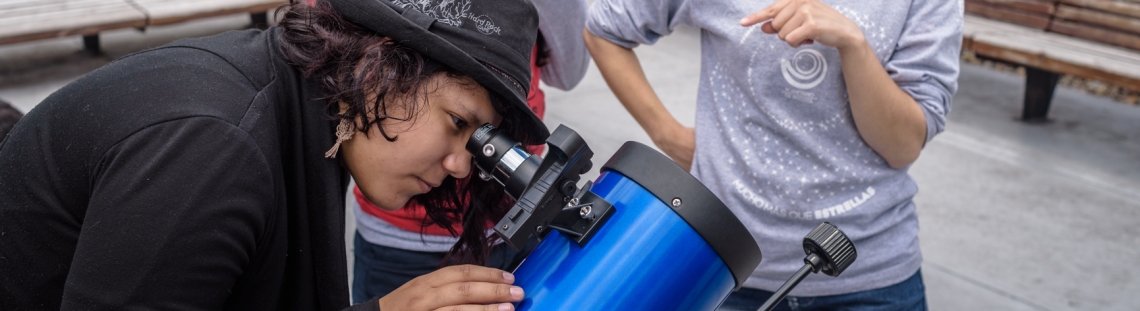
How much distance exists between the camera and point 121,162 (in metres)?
0.94

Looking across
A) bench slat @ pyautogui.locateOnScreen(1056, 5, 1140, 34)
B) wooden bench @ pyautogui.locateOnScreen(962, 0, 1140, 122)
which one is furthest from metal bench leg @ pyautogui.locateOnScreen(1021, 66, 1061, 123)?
bench slat @ pyautogui.locateOnScreen(1056, 5, 1140, 34)

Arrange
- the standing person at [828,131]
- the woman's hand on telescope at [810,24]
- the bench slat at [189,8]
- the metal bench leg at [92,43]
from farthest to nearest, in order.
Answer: the metal bench leg at [92,43] < the bench slat at [189,8] < the standing person at [828,131] < the woman's hand on telescope at [810,24]

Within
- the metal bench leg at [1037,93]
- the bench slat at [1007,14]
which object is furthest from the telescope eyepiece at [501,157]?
the bench slat at [1007,14]

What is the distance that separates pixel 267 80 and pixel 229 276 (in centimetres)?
24

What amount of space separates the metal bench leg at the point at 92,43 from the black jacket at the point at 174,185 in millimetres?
4493

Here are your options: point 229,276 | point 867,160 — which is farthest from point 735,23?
Result: point 229,276

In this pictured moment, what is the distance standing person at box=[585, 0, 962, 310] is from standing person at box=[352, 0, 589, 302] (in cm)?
28

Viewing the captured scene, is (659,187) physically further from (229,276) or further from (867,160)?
(867,160)

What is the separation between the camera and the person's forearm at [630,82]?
1836 mm

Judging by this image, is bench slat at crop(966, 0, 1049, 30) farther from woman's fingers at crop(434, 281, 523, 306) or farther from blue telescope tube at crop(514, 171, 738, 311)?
woman's fingers at crop(434, 281, 523, 306)

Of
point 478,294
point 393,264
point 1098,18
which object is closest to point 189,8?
point 393,264

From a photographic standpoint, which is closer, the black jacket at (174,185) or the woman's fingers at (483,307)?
the black jacket at (174,185)

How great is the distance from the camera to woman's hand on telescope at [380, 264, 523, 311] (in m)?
1.06

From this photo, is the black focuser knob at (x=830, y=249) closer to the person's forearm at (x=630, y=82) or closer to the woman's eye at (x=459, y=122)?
the woman's eye at (x=459, y=122)
